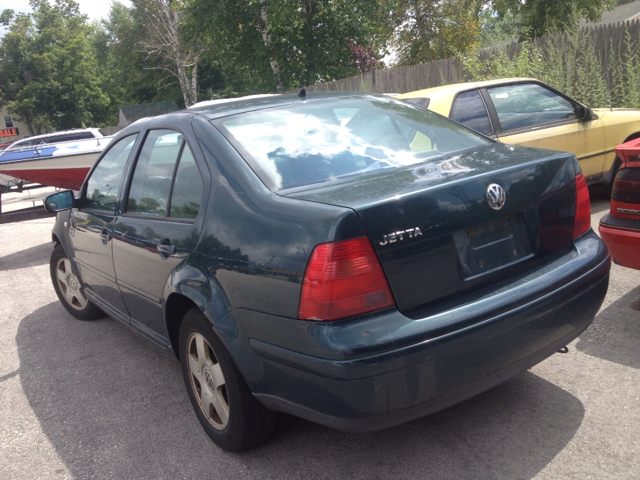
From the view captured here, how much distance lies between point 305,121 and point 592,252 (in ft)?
5.29

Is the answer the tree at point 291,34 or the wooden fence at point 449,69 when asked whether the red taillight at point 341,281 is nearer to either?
the wooden fence at point 449,69

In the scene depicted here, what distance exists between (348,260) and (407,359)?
437 millimetres

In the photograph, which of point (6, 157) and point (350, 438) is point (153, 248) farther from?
point (6, 157)

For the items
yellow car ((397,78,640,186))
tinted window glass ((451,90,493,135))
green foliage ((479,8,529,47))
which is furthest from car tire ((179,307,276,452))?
green foliage ((479,8,529,47))

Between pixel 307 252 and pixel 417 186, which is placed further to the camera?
pixel 417 186

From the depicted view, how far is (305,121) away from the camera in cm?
328

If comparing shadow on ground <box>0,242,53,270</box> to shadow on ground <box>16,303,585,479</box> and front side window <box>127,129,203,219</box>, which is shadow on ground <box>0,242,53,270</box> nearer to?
shadow on ground <box>16,303,585,479</box>

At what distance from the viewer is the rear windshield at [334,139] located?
2.90 meters

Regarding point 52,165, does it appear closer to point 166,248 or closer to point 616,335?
point 166,248

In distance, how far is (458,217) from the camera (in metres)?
2.54

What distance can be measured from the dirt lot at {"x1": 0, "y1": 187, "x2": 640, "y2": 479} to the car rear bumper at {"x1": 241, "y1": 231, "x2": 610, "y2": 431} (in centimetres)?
42

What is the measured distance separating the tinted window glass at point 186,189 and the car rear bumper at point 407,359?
0.83 metres

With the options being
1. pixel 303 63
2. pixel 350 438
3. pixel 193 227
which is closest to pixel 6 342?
pixel 193 227

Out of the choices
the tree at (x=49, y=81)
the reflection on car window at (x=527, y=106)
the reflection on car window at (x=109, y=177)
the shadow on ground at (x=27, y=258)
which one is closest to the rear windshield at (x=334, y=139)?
the reflection on car window at (x=109, y=177)
